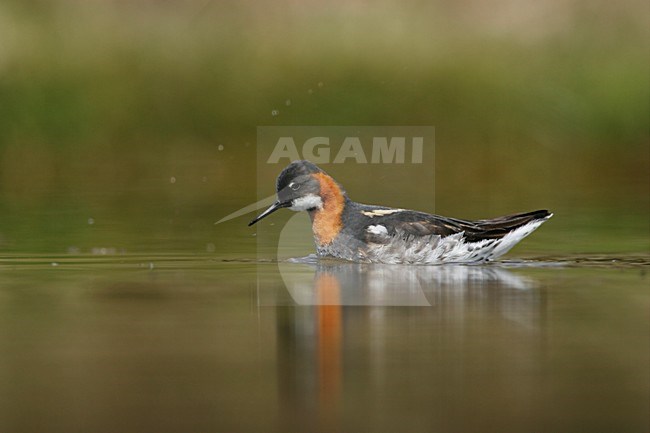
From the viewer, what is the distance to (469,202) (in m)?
19.3

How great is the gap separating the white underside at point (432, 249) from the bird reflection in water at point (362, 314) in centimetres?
20

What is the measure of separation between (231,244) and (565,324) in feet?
19.1

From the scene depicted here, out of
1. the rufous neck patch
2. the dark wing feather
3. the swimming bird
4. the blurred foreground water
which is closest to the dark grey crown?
the swimming bird

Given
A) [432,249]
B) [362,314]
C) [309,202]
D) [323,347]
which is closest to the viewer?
[323,347]

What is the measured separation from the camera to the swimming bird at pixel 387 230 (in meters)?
14.0

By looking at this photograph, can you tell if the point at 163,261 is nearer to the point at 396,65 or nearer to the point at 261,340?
the point at 261,340

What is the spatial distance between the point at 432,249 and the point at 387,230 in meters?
0.49

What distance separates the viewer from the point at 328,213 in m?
14.5

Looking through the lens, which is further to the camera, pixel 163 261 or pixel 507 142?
pixel 507 142

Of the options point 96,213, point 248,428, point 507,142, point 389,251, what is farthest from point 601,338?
point 507,142

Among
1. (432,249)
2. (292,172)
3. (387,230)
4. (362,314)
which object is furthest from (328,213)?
(362,314)

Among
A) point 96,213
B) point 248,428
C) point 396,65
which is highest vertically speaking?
point 396,65

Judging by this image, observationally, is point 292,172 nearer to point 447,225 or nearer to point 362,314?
point 447,225

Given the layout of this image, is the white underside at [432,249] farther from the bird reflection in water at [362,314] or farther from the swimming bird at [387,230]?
the bird reflection in water at [362,314]
